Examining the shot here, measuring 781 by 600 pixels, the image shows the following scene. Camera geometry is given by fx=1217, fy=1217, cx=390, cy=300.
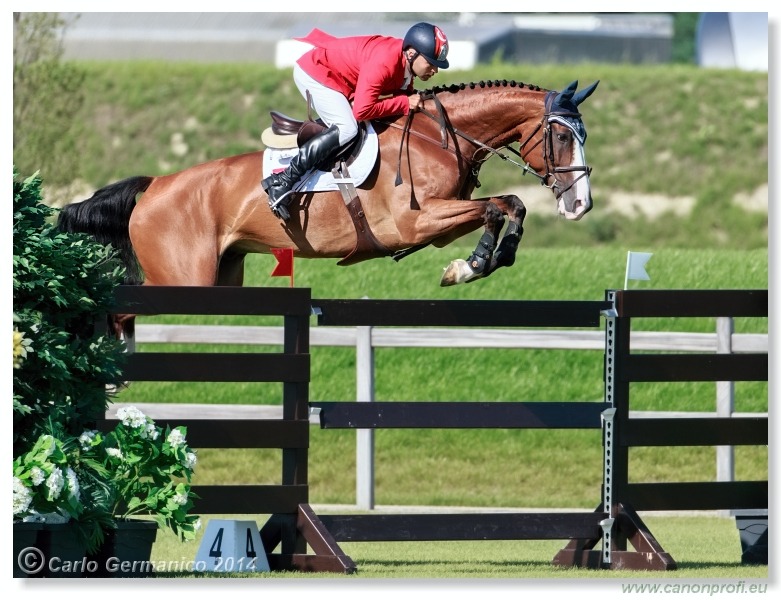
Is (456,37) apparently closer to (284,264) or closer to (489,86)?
(489,86)

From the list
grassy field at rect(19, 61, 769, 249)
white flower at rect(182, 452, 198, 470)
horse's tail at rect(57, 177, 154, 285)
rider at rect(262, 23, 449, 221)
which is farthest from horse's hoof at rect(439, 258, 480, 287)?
grassy field at rect(19, 61, 769, 249)

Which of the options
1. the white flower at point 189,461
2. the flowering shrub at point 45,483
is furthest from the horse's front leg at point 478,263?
the flowering shrub at point 45,483

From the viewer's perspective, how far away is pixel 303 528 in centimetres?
499

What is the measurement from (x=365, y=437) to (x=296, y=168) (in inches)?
94.0

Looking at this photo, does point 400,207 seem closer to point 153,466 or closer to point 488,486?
point 153,466

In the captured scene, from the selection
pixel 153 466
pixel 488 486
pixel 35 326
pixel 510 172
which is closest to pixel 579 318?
pixel 153 466

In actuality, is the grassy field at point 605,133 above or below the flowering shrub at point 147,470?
above

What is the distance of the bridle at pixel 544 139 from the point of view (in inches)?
238

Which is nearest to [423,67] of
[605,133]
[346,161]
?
[346,161]

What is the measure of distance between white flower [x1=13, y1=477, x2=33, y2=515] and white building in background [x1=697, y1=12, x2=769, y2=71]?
830 cm

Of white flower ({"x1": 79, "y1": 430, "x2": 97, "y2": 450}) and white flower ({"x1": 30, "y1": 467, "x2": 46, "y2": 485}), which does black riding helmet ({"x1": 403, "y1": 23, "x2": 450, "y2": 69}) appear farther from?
white flower ({"x1": 30, "y1": 467, "x2": 46, "y2": 485})

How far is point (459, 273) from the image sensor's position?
583cm

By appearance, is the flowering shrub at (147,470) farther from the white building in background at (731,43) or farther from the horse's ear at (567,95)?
the white building in background at (731,43)

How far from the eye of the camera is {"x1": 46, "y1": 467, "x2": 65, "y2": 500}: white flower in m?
4.23
